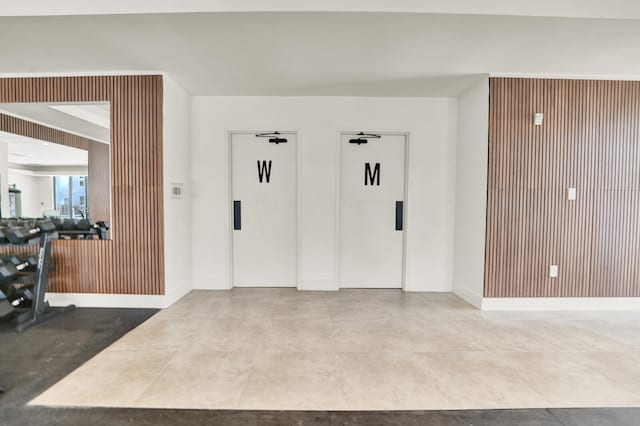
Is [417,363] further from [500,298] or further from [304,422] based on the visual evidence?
[500,298]

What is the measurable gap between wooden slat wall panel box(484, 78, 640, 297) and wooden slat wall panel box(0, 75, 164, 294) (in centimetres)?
417

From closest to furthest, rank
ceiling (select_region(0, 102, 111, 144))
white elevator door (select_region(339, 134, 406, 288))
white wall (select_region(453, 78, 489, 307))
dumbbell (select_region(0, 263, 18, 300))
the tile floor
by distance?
the tile floor
dumbbell (select_region(0, 263, 18, 300))
white wall (select_region(453, 78, 489, 307))
white elevator door (select_region(339, 134, 406, 288))
ceiling (select_region(0, 102, 111, 144))

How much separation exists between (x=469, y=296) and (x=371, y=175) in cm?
218

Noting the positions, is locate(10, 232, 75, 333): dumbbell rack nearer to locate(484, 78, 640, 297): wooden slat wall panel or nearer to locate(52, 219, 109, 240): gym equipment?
locate(52, 219, 109, 240): gym equipment

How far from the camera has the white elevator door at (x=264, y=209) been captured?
462cm

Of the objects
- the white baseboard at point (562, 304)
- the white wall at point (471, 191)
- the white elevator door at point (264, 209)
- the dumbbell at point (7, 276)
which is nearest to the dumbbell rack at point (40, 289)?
the dumbbell at point (7, 276)

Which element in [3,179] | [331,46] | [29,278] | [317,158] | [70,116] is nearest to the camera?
[331,46]

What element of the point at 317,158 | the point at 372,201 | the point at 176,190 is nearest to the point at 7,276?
the point at 176,190

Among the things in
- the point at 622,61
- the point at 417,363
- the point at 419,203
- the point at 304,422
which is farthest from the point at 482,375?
the point at 622,61

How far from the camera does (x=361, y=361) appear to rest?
8.32ft

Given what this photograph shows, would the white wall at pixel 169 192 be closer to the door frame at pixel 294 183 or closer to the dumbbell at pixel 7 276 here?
the door frame at pixel 294 183

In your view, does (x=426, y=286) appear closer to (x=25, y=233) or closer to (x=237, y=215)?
(x=237, y=215)

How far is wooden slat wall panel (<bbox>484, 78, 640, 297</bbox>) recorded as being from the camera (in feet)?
12.3

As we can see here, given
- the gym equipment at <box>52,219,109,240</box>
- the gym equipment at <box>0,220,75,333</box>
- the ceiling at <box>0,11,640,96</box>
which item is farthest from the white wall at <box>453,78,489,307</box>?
the gym equipment at <box>52,219,109,240</box>
